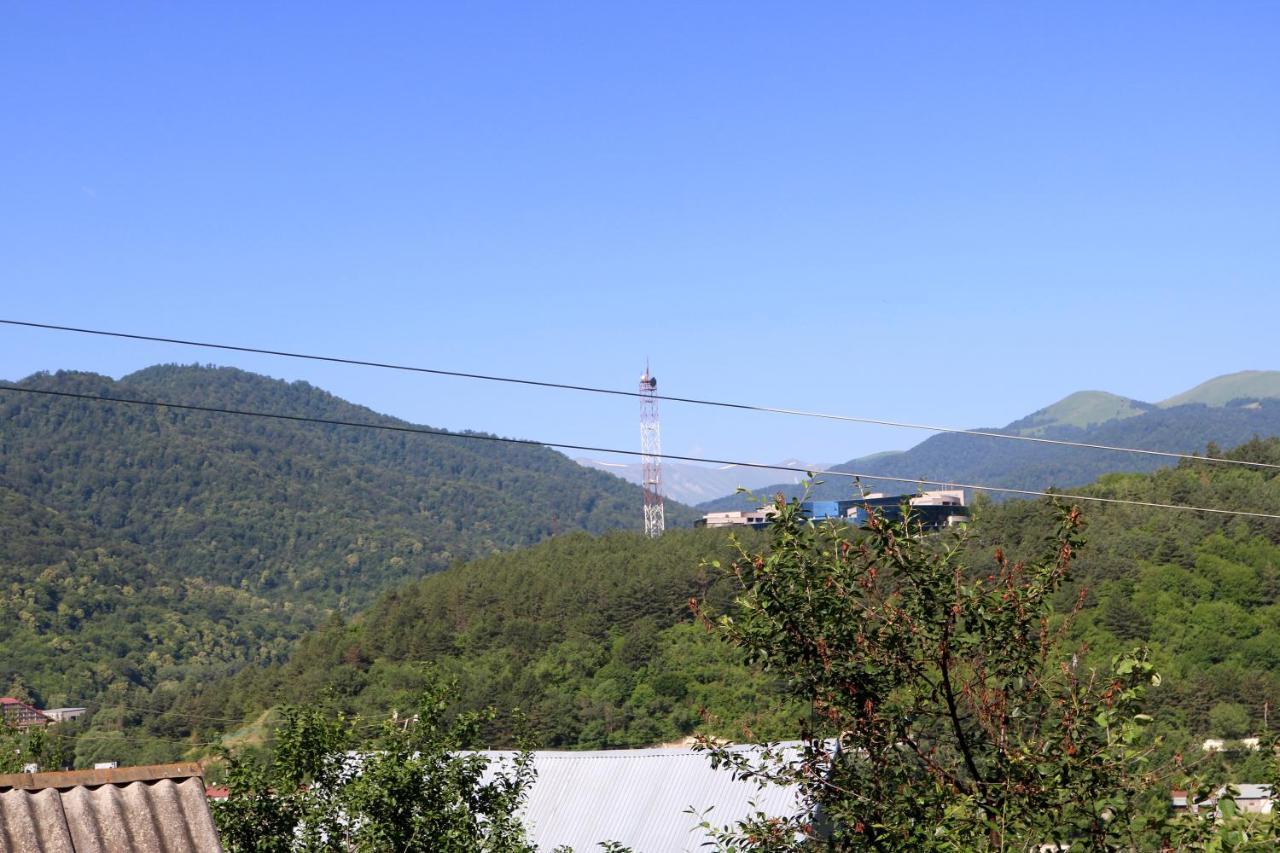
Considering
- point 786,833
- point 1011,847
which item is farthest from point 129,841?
point 1011,847

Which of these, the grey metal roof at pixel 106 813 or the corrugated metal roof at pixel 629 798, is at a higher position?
the grey metal roof at pixel 106 813

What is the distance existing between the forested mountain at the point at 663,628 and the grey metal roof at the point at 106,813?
165 ft

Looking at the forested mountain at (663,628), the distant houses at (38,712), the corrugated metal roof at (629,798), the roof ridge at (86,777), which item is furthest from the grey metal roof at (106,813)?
the distant houses at (38,712)

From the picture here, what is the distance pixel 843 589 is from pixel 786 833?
1.28m

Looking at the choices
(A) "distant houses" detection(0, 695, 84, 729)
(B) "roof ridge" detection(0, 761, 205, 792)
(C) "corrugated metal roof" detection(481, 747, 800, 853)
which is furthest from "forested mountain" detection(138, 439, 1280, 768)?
(B) "roof ridge" detection(0, 761, 205, 792)

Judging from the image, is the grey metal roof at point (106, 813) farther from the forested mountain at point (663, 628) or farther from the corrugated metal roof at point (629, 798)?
the forested mountain at point (663, 628)

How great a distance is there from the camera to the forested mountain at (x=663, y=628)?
70.3 meters

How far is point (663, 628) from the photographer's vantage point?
9450cm

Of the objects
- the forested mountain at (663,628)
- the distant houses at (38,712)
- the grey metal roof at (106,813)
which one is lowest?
the distant houses at (38,712)

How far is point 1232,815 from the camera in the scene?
610cm

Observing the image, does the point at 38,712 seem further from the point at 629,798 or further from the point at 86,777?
the point at 86,777

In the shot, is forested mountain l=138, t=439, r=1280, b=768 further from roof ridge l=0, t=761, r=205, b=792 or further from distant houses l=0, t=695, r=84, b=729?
roof ridge l=0, t=761, r=205, b=792

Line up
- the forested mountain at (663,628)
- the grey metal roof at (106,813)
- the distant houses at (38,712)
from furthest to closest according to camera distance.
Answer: the distant houses at (38,712) < the forested mountain at (663,628) < the grey metal roof at (106,813)

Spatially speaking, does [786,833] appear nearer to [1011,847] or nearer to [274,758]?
[1011,847]
